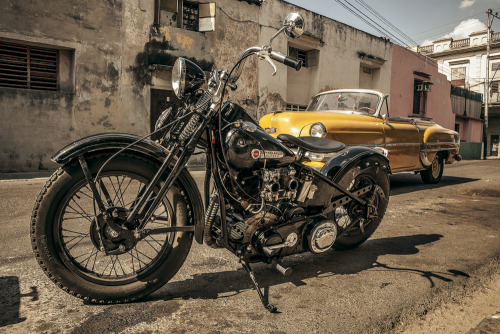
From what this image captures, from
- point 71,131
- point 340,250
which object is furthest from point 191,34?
point 340,250

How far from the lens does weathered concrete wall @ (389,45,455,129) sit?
65.2ft

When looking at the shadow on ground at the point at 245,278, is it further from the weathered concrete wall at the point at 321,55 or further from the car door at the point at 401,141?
the weathered concrete wall at the point at 321,55

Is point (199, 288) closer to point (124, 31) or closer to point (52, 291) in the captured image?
point (52, 291)

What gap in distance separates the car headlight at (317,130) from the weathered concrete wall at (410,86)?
15.4m

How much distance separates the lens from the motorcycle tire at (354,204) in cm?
313

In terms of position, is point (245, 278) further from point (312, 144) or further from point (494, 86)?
point (494, 86)

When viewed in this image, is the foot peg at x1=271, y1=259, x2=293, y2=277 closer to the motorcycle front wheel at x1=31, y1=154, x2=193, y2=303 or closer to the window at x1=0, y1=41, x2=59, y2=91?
the motorcycle front wheel at x1=31, y1=154, x2=193, y2=303

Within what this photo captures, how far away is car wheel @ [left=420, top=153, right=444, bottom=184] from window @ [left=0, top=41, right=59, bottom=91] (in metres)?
9.32

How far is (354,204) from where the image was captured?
324 centimetres

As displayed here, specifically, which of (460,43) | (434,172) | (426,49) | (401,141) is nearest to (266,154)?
(401,141)

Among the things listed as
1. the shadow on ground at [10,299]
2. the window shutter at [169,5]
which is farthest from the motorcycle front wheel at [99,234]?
the window shutter at [169,5]

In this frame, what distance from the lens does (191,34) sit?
38.0 ft

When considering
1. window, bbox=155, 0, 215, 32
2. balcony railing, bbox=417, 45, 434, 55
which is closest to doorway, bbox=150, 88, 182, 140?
window, bbox=155, 0, 215, 32

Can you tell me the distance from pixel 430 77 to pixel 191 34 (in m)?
16.9
